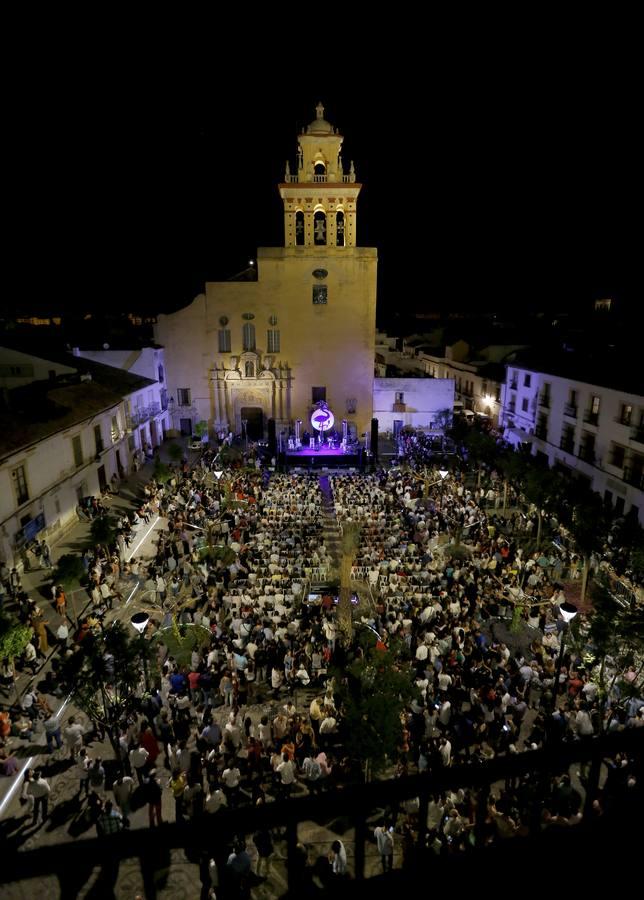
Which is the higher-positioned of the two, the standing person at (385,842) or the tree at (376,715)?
the tree at (376,715)

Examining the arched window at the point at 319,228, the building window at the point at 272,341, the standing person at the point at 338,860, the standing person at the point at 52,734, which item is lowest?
the standing person at the point at 52,734

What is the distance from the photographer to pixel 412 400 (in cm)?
4625

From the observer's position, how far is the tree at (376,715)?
947cm

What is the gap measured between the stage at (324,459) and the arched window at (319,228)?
18.4 m

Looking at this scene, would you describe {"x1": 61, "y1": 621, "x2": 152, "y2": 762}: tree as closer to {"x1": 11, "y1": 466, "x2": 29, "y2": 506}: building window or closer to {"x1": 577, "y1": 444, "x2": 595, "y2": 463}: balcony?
{"x1": 11, "y1": 466, "x2": 29, "y2": 506}: building window

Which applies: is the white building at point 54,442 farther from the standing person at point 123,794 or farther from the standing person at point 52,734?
the standing person at point 123,794

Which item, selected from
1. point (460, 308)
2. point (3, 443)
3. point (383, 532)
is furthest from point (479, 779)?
point (460, 308)

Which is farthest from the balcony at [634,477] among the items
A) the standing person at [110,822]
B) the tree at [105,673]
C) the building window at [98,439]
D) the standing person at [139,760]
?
the building window at [98,439]

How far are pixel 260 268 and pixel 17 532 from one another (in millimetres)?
31012

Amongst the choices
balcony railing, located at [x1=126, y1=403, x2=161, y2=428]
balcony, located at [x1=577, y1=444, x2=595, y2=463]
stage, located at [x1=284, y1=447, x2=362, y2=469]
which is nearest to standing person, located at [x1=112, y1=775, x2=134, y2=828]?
balcony, located at [x1=577, y1=444, x2=595, y2=463]

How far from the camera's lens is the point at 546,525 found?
2381 cm

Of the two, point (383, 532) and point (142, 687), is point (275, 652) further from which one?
point (383, 532)

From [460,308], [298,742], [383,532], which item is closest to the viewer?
[298,742]

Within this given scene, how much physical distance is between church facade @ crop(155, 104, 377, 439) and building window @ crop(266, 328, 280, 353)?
0.09 m
